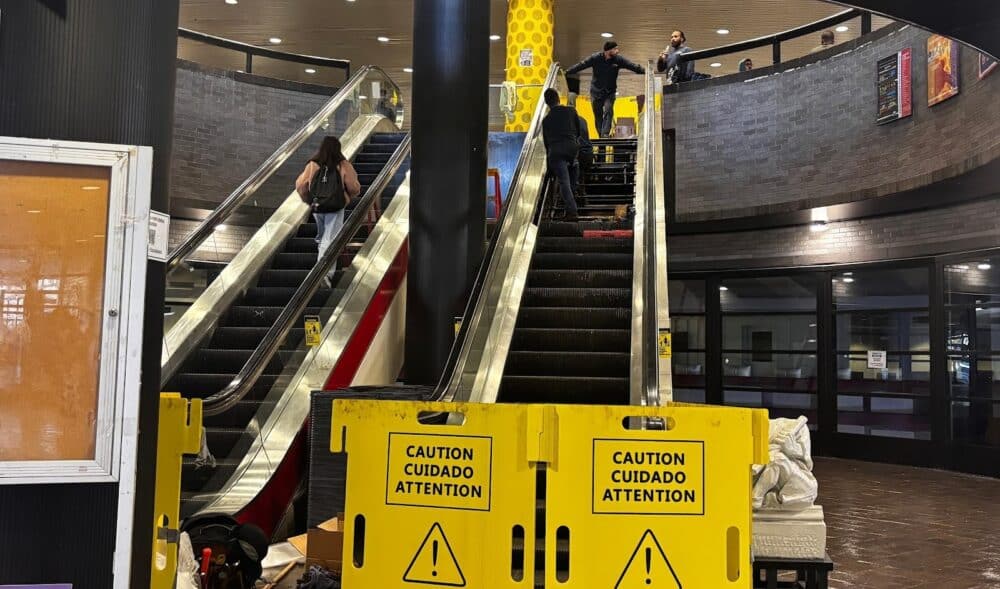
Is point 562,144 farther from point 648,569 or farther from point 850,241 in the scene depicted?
point 648,569

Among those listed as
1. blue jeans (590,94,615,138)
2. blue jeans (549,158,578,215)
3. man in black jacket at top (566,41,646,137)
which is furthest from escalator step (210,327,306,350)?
blue jeans (590,94,615,138)

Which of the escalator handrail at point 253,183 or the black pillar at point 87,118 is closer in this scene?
the black pillar at point 87,118

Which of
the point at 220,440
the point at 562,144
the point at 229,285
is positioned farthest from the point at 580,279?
the point at 220,440

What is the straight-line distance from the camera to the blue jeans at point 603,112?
44.1 ft

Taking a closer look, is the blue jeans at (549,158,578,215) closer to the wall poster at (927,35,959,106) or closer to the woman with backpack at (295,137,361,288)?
the woman with backpack at (295,137,361,288)

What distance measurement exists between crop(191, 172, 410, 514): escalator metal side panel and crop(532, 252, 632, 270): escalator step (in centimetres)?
158

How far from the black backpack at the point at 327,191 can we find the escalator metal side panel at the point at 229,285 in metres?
0.60

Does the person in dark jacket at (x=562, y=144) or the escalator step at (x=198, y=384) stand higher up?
the person in dark jacket at (x=562, y=144)

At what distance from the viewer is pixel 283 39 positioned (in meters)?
18.8

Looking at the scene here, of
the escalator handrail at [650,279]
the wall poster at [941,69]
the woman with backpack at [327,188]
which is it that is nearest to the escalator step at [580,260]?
the escalator handrail at [650,279]

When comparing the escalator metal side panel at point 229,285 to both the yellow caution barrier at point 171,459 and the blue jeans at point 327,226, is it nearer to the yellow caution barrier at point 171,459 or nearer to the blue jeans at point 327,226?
the blue jeans at point 327,226

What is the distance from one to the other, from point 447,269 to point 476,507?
4875 mm

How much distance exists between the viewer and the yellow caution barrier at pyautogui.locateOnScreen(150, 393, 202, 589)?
10.2 ft

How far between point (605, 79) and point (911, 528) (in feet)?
26.8
